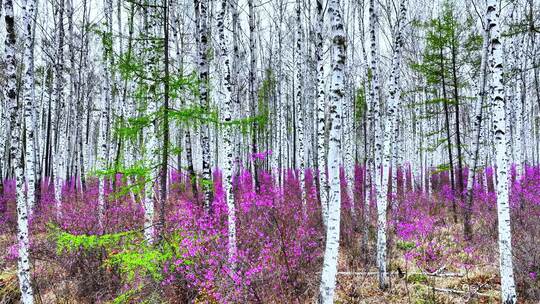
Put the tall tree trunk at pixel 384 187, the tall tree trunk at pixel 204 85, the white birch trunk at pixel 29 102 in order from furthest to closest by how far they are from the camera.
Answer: the tall tree trunk at pixel 204 85
the tall tree trunk at pixel 384 187
the white birch trunk at pixel 29 102

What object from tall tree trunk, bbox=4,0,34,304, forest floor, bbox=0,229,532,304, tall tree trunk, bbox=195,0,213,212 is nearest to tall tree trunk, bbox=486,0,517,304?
forest floor, bbox=0,229,532,304

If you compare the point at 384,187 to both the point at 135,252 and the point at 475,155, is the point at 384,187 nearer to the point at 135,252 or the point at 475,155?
the point at 135,252

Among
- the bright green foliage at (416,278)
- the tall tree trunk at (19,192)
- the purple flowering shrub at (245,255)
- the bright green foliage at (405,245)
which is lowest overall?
the bright green foliage at (416,278)

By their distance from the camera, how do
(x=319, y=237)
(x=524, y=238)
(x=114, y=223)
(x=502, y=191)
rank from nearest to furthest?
(x=502, y=191), (x=524, y=238), (x=114, y=223), (x=319, y=237)

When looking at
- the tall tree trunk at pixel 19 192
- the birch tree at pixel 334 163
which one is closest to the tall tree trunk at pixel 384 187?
the birch tree at pixel 334 163

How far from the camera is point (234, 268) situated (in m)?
5.12

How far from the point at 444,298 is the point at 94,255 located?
A: 5.73m

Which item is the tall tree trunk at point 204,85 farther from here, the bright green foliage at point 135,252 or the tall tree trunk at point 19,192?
the tall tree trunk at point 19,192

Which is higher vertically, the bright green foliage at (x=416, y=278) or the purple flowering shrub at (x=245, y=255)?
the purple flowering shrub at (x=245, y=255)

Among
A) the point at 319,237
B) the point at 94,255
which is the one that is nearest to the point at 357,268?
the point at 319,237

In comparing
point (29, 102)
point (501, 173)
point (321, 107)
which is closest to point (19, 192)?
point (29, 102)

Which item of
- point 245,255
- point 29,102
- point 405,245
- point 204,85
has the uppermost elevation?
point 204,85

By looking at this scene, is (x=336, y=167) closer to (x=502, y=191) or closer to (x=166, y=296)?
(x=502, y=191)

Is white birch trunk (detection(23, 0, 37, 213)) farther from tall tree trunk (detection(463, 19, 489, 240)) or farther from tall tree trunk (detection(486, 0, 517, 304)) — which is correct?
tall tree trunk (detection(463, 19, 489, 240))
